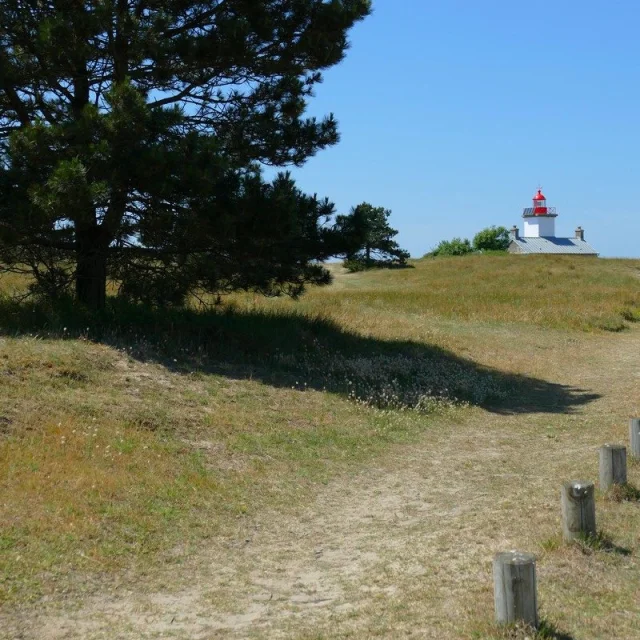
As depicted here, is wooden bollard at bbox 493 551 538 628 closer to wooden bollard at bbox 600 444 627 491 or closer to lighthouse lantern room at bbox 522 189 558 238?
wooden bollard at bbox 600 444 627 491

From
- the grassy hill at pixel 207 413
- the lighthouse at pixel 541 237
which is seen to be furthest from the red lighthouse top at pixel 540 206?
the grassy hill at pixel 207 413

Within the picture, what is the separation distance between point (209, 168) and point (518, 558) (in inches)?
336

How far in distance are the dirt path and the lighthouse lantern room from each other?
88.7 m

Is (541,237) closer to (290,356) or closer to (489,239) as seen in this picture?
(489,239)

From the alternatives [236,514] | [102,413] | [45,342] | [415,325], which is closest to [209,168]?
[45,342]

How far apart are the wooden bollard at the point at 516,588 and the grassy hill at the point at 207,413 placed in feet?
0.98

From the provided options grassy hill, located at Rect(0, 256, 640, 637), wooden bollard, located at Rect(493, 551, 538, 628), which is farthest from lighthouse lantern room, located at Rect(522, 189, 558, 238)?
wooden bollard, located at Rect(493, 551, 538, 628)

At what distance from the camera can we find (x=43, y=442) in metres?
8.10

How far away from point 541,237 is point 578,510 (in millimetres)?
90064

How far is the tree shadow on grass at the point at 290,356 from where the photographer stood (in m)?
12.5

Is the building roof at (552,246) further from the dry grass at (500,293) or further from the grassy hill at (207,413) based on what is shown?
the grassy hill at (207,413)

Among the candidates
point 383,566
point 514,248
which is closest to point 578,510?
point 383,566

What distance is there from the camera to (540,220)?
9550 centimetres

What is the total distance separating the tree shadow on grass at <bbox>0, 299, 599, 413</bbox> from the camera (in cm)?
1253
